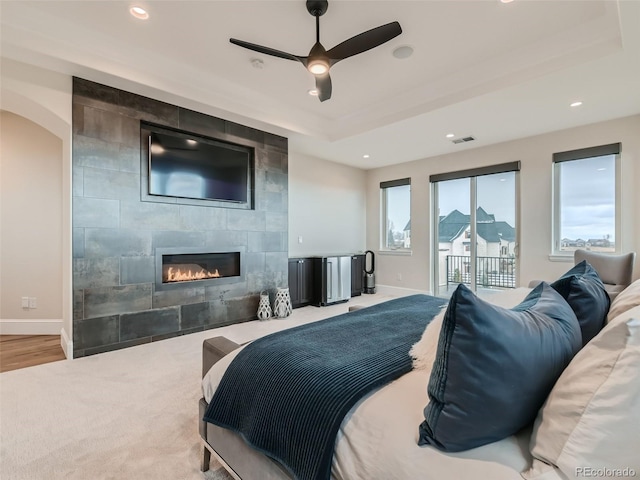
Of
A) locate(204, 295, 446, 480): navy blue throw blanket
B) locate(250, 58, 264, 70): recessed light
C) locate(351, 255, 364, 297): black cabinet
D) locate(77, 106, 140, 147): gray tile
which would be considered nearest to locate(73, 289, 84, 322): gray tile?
locate(77, 106, 140, 147): gray tile

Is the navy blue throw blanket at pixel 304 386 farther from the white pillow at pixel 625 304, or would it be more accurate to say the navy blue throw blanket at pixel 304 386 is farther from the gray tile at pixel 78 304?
the gray tile at pixel 78 304

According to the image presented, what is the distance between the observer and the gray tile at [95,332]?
303 centimetres

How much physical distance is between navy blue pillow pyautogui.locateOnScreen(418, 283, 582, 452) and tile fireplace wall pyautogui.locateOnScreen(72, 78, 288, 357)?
3.39 m

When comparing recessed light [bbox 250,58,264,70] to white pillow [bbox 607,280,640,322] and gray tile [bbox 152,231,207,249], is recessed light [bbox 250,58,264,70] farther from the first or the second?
white pillow [bbox 607,280,640,322]

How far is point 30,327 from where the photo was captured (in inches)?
148

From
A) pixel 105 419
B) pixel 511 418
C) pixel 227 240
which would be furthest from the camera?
pixel 227 240

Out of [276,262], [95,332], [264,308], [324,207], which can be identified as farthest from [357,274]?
[95,332]

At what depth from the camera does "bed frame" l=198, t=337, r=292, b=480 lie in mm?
1184

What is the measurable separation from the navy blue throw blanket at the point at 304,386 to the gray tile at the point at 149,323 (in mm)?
2472

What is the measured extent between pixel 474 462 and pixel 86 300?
3519mm

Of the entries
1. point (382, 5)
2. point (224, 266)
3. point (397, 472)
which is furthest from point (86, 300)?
point (382, 5)

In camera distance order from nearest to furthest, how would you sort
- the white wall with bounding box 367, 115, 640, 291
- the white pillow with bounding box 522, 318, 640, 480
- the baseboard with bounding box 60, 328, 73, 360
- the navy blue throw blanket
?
the white pillow with bounding box 522, 318, 640, 480 < the navy blue throw blanket < the baseboard with bounding box 60, 328, 73, 360 < the white wall with bounding box 367, 115, 640, 291

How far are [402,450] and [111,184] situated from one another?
3.52m

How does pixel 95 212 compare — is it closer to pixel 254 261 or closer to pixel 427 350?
pixel 254 261
